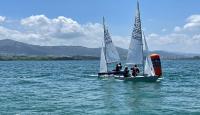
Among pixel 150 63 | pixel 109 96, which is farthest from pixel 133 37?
pixel 109 96

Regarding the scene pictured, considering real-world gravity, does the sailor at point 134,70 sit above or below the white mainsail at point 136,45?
below

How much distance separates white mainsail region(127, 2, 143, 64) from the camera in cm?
6088

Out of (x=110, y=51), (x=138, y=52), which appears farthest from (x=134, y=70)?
(x=110, y=51)

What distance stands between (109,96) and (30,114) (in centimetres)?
1344

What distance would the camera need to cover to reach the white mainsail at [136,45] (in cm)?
6088

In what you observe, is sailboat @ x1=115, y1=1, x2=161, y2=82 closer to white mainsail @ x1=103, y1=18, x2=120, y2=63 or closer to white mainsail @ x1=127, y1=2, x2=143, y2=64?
white mainsail @ x1=127, y1=2, x2=143, y2=64

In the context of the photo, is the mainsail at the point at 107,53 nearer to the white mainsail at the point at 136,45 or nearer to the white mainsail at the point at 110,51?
the white mainsail at the point at 110,51

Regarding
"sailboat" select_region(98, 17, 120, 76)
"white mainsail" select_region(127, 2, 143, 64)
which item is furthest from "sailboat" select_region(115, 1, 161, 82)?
"sailboat" select_region(98, 17, 120, 76)

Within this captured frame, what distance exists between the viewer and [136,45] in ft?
201

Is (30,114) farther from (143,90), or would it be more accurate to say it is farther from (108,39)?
(108,39)

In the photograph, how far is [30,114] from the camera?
31.1 m

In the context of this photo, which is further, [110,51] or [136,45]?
[110,51]

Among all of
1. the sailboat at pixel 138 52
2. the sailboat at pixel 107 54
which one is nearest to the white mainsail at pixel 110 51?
the sailboat at pixel 107 54

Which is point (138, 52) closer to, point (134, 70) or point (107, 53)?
point (134, 70)
